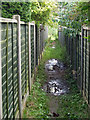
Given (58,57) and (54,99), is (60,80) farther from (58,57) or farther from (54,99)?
(58,57)

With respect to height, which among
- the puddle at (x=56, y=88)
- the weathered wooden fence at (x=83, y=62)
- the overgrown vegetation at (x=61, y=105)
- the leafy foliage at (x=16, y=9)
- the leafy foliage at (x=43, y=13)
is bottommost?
the puddle at (x=56, y=88)

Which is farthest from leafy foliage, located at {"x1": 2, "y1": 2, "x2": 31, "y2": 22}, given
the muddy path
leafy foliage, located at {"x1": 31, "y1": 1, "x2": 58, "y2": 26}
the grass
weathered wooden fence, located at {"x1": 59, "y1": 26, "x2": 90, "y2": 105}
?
leafy foliage, located at {"x1": 31, "y1": 1, "x2": 58, "y2": 26}

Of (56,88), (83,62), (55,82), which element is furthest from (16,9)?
(55,82)

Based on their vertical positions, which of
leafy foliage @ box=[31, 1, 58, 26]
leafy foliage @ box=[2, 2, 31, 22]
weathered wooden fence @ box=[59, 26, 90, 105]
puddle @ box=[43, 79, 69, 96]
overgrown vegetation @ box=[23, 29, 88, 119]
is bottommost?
puddle @ box=[43, 79, 69, 96]

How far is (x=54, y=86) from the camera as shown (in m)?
6.26

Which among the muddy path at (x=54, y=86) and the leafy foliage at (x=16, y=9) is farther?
the muddy path at (x=54, y=86)

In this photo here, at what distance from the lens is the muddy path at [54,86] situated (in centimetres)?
453

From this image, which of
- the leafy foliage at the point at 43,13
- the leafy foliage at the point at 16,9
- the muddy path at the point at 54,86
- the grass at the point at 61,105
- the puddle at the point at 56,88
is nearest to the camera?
the grass at the point at 61,105

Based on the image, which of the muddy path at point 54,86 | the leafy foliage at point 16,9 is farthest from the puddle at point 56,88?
the leafy foliage at point 16,9

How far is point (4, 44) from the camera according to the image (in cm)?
238

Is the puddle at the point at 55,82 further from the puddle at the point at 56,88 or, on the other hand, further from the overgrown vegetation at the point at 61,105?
the overgrown vegetation at the point at 61,105

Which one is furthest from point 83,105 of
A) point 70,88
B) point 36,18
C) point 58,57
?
point 58,57

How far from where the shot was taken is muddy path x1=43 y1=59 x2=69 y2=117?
453 cm

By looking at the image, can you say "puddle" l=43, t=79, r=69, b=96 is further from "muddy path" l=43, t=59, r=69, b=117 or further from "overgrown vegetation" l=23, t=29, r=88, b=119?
"overgrown vegetation" l=23, t=29, r=88, b=119
